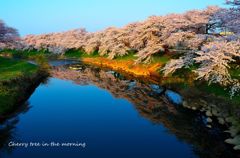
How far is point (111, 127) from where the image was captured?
2625 cm

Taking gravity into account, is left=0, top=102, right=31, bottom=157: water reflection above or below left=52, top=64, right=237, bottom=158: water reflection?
above

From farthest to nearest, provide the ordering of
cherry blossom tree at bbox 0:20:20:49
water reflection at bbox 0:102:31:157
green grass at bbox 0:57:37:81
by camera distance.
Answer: cherry blossom tree at bbox 0:20:20:49 < green grass at bbox 0:57:37:81 < water reflection at bbox 0:102:31:157

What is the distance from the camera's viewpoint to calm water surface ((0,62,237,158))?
20.6m

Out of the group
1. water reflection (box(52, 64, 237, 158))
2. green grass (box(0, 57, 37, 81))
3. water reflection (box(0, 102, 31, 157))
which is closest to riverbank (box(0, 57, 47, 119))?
water reflection (box(0, 102, 31, 157))

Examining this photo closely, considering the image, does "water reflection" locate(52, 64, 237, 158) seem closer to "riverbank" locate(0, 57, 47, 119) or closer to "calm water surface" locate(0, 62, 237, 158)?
"calm water surface" locate(0, 62, 237, 158)

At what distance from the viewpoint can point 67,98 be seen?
38.5 meters

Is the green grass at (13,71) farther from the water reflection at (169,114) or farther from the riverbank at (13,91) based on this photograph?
the water reflection at (169,114)

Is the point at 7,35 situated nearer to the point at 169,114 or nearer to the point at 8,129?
the point at 8,129

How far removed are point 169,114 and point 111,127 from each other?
21.9ft

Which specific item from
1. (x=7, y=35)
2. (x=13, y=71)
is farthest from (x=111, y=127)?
(x=7, y=35)

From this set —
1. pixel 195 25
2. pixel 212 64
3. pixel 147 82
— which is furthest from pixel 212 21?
pixel 212 64

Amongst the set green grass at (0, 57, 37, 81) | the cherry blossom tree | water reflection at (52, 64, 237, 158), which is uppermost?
the cherry blossom tree

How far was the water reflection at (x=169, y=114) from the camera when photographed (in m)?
21.4

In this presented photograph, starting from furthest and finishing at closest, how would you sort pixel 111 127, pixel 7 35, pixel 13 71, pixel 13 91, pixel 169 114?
pixel 7 35 < pixel 13 71 < pixel 13 91 < pixel 169 114 < pixel 111 127
